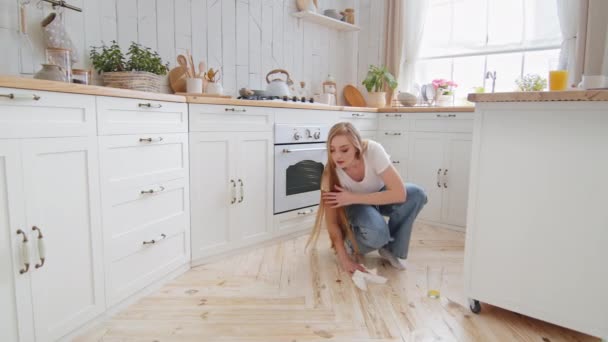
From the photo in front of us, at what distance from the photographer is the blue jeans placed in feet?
6.99

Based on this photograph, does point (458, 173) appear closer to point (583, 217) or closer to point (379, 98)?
point (379, 98)

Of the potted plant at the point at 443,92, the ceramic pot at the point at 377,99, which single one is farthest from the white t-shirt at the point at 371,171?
the potted plant at the point at 443,92

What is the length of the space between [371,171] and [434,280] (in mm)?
640

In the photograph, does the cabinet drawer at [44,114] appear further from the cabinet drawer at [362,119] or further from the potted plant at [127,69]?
the cabinet drawer at [362,119]

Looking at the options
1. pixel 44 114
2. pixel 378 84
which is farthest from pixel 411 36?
pixel 44 114

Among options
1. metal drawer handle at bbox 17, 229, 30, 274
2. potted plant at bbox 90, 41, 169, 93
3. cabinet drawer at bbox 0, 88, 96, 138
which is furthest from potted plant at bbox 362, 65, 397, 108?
metal drawer handle at bbox 17, 229, 30, 274

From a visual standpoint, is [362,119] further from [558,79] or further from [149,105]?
[149,105]

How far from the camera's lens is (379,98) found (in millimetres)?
3658

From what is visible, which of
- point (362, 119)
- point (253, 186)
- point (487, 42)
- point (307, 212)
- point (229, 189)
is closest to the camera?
point (229, 189)

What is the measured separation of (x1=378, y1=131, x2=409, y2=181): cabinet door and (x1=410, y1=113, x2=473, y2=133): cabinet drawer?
0.12m

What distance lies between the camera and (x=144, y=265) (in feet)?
5.87

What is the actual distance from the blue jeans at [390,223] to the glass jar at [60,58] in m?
1.50

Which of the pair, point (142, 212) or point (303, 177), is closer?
point (142, 212)

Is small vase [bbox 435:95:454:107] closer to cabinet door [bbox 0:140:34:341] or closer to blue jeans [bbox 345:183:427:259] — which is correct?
blue jeans [bbox 345:183:427:259]
